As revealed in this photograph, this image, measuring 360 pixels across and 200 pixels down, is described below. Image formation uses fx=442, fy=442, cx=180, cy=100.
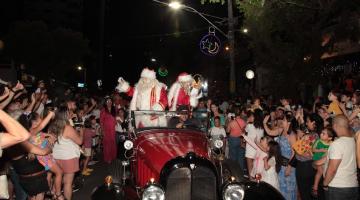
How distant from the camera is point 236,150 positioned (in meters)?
11.5

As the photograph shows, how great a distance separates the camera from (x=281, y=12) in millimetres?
14398

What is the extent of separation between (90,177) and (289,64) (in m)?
7.94

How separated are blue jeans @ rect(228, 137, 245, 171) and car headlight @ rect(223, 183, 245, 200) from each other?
585cm

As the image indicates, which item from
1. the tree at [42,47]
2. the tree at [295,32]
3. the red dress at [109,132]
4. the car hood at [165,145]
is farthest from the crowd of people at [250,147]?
the tree at [42,47]

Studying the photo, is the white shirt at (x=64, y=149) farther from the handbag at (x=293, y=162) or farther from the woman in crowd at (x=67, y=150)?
the handbag at (x=293, y=162)

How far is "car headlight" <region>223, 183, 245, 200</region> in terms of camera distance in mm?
5508

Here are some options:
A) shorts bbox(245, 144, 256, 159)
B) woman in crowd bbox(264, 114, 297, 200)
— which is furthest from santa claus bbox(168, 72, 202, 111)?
woman in crowd bbox(264, 114, 297, 200)

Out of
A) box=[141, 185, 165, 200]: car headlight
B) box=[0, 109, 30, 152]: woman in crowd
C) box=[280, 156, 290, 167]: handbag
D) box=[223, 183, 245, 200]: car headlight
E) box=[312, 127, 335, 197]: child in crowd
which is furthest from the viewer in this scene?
box=[280, 156, 290, 167]: handbag

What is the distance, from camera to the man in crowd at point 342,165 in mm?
5980

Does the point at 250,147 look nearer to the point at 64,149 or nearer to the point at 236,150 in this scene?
the point at 236,150

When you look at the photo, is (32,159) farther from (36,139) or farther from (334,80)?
(334,80)

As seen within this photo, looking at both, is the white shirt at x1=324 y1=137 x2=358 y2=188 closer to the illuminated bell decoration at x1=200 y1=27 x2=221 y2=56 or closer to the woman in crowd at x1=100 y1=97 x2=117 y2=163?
the woman in crowd at x1=100 y1=97 x2=117 y2=163

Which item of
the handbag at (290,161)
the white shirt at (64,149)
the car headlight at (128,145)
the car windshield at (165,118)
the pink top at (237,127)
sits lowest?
the handbag at (290,161)

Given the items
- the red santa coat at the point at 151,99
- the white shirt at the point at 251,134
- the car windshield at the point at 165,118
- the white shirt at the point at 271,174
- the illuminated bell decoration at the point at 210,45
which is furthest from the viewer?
the illuminated bell decoration at the point at 210,45
